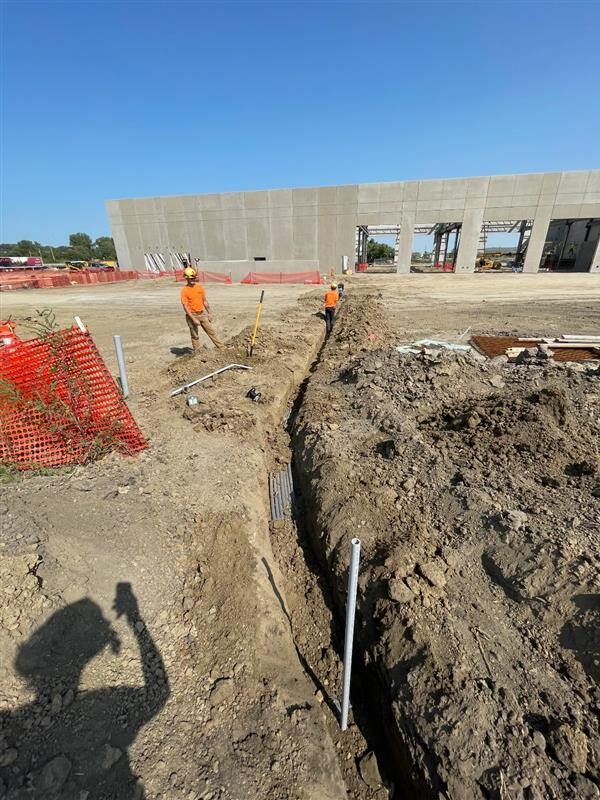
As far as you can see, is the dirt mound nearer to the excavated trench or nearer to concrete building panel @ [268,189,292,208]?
the excavated trench

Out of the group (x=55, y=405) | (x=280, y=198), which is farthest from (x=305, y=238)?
(x=55, y=405)

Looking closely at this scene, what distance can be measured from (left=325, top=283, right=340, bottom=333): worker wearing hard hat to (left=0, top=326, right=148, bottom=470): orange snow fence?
26.3 feet

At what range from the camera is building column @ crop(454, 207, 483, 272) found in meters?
29.3

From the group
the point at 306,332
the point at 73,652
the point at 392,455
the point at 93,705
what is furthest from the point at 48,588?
the point at 306,332

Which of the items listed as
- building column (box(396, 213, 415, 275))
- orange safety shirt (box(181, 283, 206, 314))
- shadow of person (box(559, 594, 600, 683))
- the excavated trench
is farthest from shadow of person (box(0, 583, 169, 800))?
building column (box(396, 213, 415, 275))

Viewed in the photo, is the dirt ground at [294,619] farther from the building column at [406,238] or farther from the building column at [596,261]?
the building column at [596,261]

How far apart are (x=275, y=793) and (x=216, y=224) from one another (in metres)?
36.1

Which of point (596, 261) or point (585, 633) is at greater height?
point (596, 261)

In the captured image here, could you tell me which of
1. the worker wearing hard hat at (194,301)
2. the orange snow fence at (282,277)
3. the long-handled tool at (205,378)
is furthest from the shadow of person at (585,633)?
the orange snow fence at (282,277)

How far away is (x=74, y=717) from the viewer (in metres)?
2.26

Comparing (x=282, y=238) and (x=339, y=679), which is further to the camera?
(x=282, y=238)

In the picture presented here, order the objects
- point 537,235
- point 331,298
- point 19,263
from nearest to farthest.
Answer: point 331,298, point 537,235, point 19,263

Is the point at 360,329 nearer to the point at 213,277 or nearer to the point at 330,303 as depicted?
the point at 330,303

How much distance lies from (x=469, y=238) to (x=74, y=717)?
34485 millimetres
